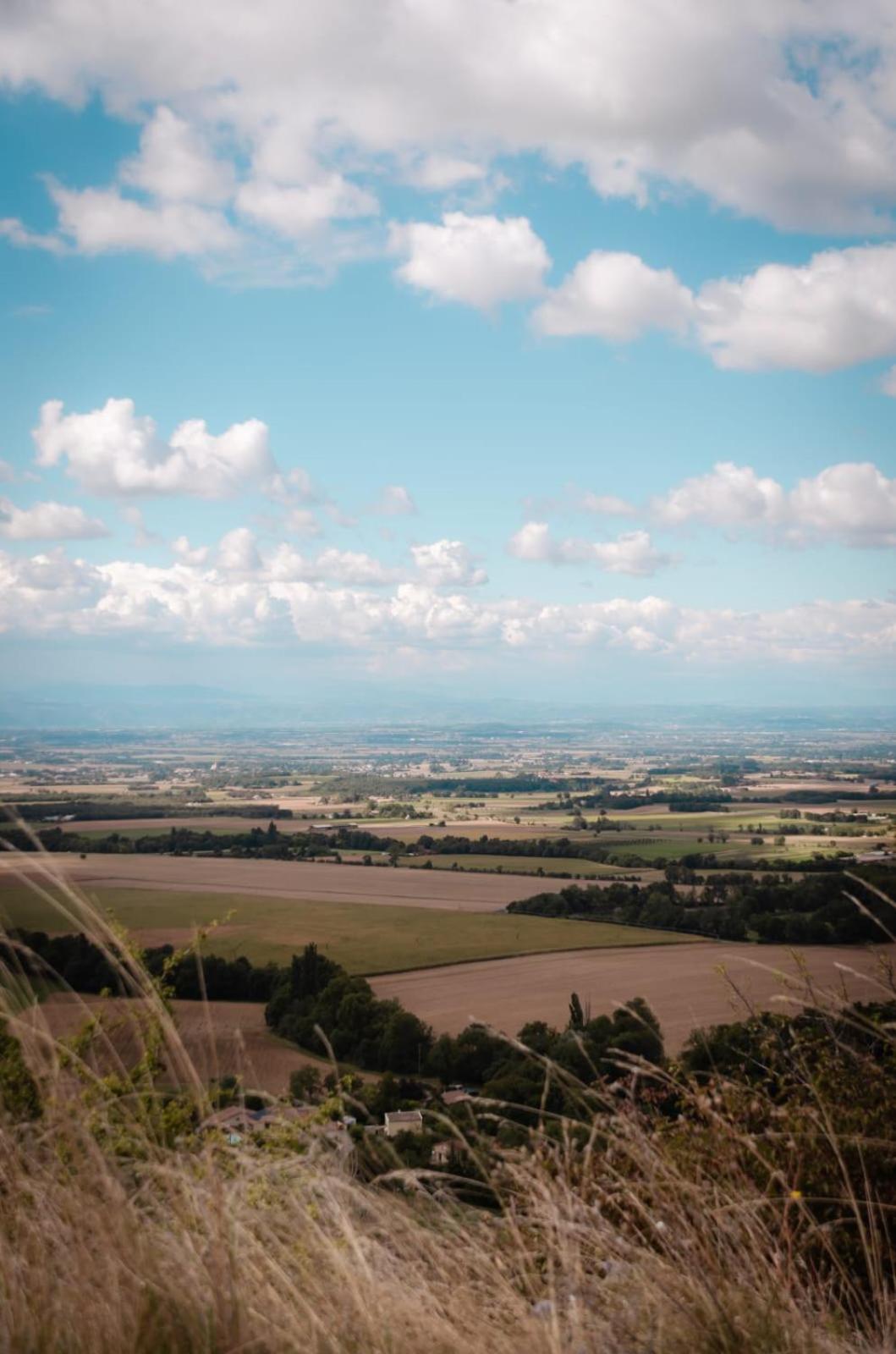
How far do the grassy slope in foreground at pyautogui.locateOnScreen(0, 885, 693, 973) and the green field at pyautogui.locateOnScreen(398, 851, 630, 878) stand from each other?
991 cm

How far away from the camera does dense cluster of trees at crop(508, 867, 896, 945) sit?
891 inches

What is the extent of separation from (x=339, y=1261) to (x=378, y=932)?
124 ft

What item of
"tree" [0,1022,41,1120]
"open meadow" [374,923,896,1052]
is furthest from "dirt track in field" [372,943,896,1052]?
"tree" [0,1022,41,1120]

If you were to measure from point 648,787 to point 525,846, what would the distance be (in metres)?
39.3

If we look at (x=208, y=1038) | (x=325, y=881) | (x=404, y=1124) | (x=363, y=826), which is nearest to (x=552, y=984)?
(x=325, y=881)

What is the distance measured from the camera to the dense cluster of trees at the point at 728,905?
74.2 feet

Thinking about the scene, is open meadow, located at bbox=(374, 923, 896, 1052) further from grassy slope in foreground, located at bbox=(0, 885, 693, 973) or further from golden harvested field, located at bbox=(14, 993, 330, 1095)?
golden harvested field, located at bbox=(14, 993, 330, 1095)

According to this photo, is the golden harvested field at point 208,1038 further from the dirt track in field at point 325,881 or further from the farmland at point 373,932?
the dirt track in field at point 325,881

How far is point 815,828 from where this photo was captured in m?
56.0

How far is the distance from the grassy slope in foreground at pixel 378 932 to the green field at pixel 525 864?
9.91 m

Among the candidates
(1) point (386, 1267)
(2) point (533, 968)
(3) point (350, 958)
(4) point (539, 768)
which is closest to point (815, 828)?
(2) point (533, 968)

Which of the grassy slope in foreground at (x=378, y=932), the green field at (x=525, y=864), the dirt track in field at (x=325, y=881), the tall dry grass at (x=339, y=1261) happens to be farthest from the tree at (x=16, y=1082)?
the green field at (x=525, y=864)

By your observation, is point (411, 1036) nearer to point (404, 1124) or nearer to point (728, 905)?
point (404, 1124)

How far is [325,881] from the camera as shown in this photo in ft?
163
